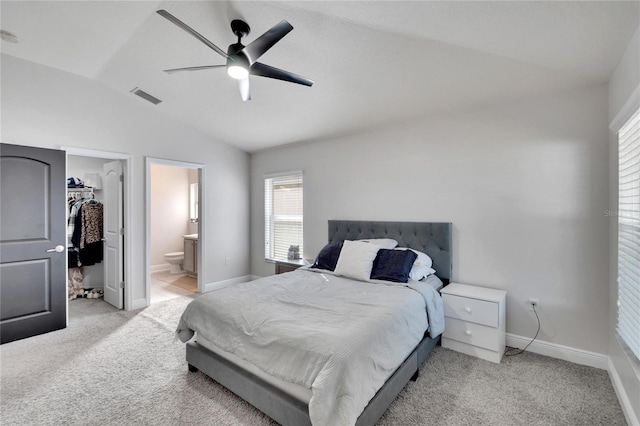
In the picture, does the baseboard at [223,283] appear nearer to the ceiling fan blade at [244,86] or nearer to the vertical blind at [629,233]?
the ceiling fan blade at [244,86]

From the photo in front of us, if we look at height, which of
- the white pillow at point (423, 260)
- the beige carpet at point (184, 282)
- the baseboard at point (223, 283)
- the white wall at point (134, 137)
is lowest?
the beige carpet at point (184, 282)

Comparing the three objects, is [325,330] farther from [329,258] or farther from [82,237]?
[82,237]

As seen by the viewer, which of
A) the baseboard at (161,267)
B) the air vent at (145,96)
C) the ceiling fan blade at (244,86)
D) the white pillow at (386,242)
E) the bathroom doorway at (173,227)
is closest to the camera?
the ceiling fan blade at (244,86)

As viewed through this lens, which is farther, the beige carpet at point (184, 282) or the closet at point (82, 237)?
the beige carpet at point (184, 282)

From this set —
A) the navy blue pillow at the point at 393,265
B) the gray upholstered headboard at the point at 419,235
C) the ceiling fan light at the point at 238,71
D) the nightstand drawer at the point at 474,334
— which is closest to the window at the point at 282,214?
the gray upholstered headboard at the point at 419,235

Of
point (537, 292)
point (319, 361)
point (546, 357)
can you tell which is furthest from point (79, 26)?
point (546, 357)

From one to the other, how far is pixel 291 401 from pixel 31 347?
3049 millimetres

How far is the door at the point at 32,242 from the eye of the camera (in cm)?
300

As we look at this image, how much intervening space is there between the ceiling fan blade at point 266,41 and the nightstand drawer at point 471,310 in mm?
2681

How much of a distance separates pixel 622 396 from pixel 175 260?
6.58m

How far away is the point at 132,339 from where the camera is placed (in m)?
3.03

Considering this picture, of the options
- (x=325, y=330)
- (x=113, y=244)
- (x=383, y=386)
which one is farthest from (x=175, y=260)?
(x=383, y=386)

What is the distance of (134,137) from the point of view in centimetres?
400

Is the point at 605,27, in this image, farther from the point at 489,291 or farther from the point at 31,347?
the point at 31,347
